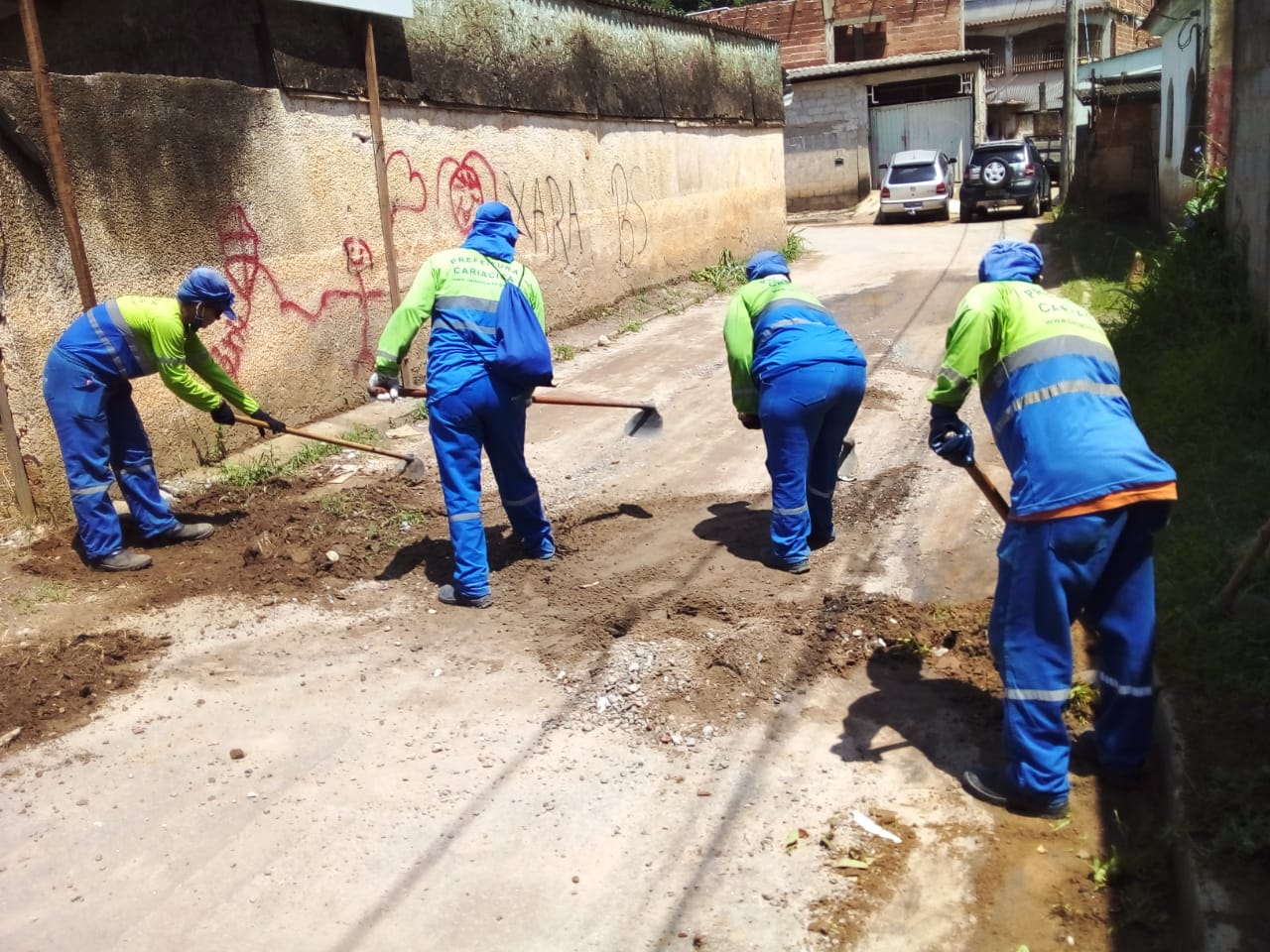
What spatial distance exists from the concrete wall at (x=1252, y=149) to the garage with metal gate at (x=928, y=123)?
2096cm

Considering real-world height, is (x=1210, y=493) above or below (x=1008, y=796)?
above

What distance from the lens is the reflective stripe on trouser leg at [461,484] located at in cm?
507

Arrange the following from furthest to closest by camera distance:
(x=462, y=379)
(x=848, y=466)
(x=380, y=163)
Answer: (x=380, y=163), (x=848, y=466), (x=462, y=379)

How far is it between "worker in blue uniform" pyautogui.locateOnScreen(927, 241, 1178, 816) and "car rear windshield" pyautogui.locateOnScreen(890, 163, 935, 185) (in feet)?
69.7

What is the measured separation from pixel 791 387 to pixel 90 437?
12.0 ft

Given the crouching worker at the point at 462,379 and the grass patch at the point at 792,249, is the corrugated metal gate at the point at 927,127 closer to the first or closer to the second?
the grass patch at the point at 792,249

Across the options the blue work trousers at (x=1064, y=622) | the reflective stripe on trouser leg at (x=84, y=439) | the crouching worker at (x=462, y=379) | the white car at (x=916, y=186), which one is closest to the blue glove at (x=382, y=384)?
the crouching worker at (x=462, y=379)

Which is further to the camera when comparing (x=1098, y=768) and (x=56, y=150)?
(x=56, y=150)

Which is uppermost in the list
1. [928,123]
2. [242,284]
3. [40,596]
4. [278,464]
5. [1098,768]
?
[928,123]

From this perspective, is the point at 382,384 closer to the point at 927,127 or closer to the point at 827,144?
the point at 827,144

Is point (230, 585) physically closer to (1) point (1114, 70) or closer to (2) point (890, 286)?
(2) point (890, 286)

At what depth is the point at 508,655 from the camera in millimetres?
4684

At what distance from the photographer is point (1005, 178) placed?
21609 millimetres

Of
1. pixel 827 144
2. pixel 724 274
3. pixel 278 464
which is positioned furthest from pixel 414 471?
pixel 827 144
